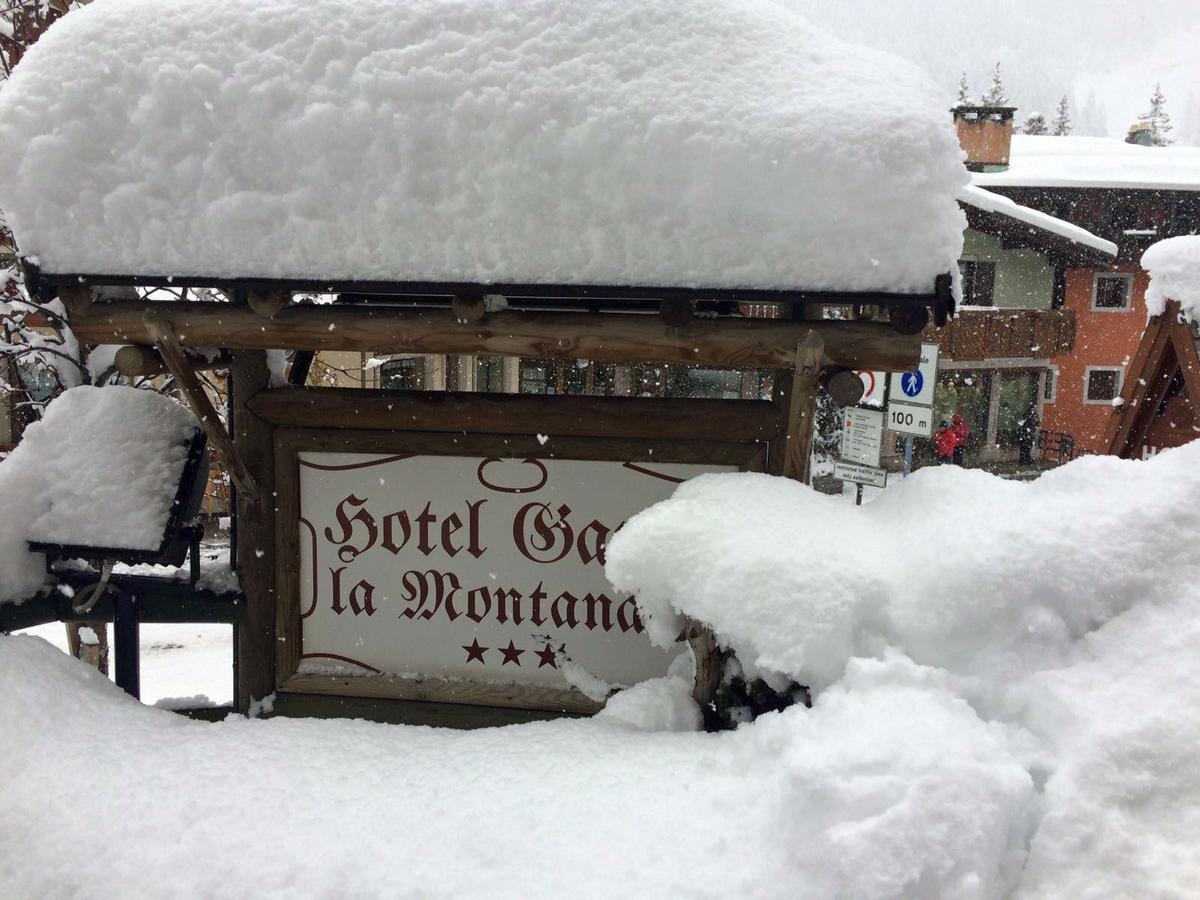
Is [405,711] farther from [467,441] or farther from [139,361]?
[139,361]

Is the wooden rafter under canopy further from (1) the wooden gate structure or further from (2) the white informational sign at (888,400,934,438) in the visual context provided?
(1) the wooden gate structure

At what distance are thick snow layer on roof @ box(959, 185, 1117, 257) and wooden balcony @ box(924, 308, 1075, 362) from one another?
2134mm

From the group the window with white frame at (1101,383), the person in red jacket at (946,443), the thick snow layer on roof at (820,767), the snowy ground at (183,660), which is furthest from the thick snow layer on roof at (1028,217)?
the thick snow layer on roof at (820,767)

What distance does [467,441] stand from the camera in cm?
374

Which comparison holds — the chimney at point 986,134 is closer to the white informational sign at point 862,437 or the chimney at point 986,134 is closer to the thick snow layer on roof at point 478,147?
the white informational sign at point 862,437

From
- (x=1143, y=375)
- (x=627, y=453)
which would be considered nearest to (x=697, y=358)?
(x=627, y=453)

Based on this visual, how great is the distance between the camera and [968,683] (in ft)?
8.53

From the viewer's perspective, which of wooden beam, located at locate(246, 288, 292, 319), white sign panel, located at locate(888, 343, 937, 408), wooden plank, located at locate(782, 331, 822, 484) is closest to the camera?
wooden plank, located at locate(782, 331, 822, 484)

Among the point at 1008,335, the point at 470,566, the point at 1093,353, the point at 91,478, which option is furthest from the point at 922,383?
the point at 1093,353

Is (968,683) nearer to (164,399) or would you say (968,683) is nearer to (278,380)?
(278,380)

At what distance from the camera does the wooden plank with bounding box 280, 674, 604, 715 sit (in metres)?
3.71

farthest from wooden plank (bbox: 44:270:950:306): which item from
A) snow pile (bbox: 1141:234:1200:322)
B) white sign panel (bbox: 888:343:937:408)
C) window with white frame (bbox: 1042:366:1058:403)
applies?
window with white frame (bbox: 1042:366:1058:403)

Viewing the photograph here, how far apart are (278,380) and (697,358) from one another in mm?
1983

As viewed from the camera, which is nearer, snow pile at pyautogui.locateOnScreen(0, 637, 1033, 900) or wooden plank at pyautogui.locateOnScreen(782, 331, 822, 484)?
snow pile at pyautogui.locateOnScreen(0, 637, 1033, 900)
